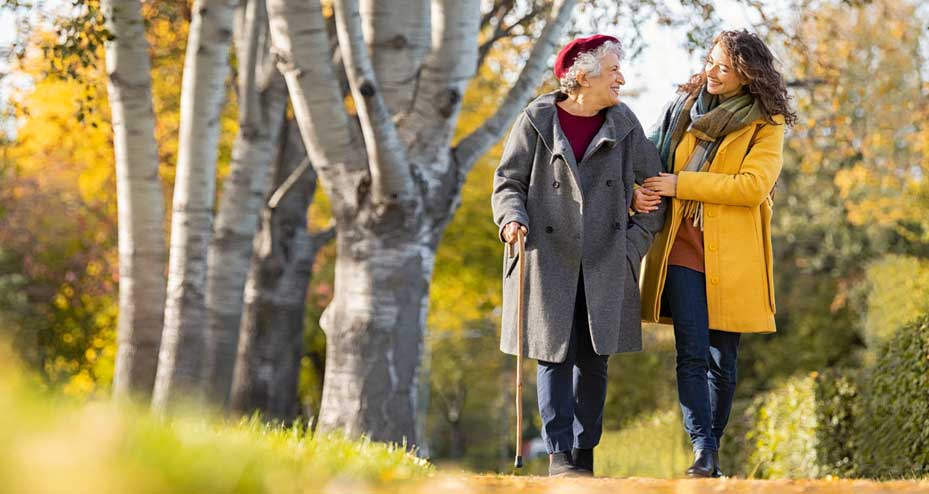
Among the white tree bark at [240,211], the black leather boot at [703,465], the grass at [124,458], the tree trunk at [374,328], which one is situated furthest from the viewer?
the white tree bark at [240,211]

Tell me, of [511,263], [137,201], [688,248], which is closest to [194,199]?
[137,201]

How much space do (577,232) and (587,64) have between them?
82cm

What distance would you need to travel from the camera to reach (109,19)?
9.48 m

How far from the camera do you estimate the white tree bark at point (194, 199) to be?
34.2ft

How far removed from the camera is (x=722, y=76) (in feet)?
20.2

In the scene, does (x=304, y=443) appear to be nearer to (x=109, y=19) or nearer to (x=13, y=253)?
(x=109, y=19)

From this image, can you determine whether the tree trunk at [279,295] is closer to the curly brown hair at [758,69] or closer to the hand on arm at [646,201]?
the hand on arm at [646,201]

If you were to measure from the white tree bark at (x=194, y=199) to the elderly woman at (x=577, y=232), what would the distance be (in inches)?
194

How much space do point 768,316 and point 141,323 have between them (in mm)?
5459

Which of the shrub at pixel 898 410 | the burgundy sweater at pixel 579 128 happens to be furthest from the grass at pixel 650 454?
the burgundy sweater at pixel 579 128

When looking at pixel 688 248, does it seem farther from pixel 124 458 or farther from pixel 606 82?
pixel 124 458

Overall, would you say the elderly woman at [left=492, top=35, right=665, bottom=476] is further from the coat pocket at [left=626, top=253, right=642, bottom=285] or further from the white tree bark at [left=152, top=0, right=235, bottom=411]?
the white tree bark at [left=152, top=0, right=235, bottom=411]

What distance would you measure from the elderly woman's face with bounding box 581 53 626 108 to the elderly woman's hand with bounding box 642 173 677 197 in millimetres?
432

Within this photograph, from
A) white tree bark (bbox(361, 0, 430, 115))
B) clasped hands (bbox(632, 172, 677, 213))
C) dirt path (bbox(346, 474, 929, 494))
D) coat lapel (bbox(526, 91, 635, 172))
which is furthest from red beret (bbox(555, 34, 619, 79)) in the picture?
white tree bark (bbox(361, 0, 430, 115))
